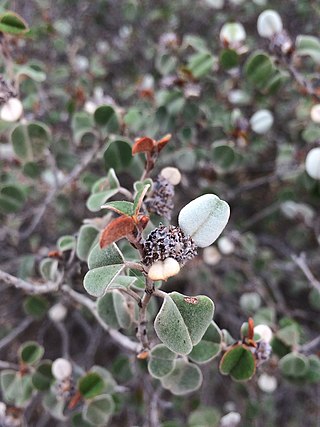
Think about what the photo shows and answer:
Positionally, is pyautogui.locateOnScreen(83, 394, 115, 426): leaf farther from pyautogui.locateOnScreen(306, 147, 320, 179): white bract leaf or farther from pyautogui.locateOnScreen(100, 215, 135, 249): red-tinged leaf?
pyautogui.locateOnScreen(306, 147, 320, 179): white bract leaf

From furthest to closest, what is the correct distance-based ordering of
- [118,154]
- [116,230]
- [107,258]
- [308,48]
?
[308,48], [118,154], [107,258], [116,230]

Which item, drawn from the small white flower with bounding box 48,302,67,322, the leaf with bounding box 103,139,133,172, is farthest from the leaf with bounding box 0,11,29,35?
the small white flower with bounding box 48,302,67,322

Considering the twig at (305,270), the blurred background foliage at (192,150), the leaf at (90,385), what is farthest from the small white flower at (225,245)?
the leaf at (90,385)

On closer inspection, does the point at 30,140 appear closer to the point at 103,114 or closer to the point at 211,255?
the point at 103,114

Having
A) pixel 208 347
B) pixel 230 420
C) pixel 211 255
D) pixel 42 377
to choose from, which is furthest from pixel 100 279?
pixel 211 255

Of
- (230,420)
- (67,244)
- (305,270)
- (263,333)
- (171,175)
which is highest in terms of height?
(171,175)

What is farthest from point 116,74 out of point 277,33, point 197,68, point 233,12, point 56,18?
point 277,33

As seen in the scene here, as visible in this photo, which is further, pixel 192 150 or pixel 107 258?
pixel 192 150
